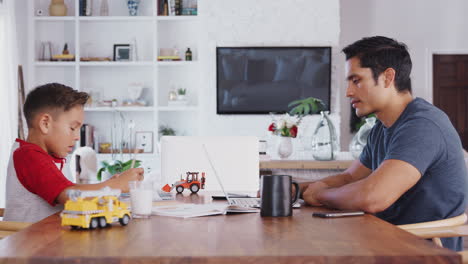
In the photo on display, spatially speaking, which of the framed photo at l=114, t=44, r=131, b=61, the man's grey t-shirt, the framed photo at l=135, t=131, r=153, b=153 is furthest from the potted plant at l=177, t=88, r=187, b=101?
the man's grey t-shirt

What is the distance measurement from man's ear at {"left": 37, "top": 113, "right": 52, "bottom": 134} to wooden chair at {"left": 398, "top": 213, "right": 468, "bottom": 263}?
3.73ft

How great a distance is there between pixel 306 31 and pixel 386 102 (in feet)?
15.9

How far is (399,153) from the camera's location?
73.9 inches

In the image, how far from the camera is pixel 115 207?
152 centimetres

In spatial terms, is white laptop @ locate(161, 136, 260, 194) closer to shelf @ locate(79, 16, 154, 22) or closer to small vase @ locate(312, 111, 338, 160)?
small vase @ locate(312, 111, 338, 160)

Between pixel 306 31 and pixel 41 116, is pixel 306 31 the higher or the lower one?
the higher one

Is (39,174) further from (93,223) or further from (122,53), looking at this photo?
(122,53)

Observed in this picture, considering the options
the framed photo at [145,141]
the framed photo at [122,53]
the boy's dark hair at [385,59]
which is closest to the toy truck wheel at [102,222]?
the boy's dark hair at [385,59]

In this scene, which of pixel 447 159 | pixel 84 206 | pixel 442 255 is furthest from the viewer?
pixel 447 159

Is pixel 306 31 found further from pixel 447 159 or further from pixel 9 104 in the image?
pixel 447 159

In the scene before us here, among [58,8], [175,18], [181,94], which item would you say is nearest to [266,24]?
[175,18]

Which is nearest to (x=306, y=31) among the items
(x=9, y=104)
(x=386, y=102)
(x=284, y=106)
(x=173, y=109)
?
(x=284, y=106)

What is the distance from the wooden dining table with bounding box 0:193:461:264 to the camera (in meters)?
1.14

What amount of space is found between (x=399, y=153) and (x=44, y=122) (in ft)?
3.66
